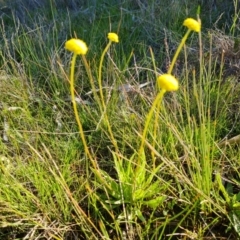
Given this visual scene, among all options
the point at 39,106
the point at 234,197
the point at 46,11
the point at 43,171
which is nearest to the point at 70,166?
the point at 43,171

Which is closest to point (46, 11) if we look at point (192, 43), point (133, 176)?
point (192, 43)

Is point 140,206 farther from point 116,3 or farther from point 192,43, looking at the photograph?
point 116,3

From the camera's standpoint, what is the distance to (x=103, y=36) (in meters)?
2.20

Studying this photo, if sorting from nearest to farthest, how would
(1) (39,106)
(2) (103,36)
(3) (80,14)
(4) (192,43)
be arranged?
(1) (39,106) < (4) (192,43) < (2) (103,36) < (3) (80,14)

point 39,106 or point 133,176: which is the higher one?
point 133,176

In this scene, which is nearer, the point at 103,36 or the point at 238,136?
the point at 238,136

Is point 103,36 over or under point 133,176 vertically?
under

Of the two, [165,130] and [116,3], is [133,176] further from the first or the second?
[116,3]

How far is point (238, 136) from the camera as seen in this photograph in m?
1.37

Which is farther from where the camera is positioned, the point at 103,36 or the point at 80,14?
the point at 80,14

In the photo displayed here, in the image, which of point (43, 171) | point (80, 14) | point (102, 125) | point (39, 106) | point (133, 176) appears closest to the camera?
point (133, 176)

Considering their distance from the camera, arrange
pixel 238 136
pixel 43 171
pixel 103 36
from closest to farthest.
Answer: pixel 43 171, pixel 238 136, pixel 103 36

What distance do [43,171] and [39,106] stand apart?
1.43 feet

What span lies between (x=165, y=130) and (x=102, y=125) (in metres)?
0.24
